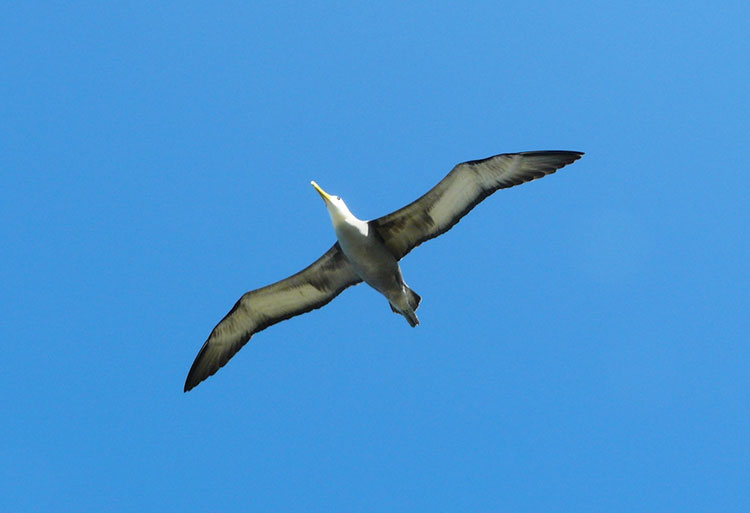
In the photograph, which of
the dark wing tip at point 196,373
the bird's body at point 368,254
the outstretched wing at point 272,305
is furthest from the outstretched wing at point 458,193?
the dark wing tip at point 196,373

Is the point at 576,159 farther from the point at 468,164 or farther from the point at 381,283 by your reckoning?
the point at 381,283

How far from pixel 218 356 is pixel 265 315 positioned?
1.52m

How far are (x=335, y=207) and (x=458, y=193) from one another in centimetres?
251

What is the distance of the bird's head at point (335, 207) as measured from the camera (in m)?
17.3

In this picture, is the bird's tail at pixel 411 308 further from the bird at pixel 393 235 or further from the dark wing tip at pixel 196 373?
the dark wing tip at pixel 196 373

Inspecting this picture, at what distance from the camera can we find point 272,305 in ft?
63.7

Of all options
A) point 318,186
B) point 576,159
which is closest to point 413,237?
point 318,186

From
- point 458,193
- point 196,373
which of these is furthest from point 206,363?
point 458,193

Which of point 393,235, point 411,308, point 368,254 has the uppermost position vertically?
point 393,235

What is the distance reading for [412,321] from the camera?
1816cm

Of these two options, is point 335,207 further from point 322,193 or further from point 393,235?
point 393,235

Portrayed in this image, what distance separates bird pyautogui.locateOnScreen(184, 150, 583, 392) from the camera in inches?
675

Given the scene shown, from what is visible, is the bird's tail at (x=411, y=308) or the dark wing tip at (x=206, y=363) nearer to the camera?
the bird's tail at (x=411, y=308)

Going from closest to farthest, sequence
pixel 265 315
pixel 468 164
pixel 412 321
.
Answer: pixel 468 164 < pixel 412 321 < pixel 265 315
